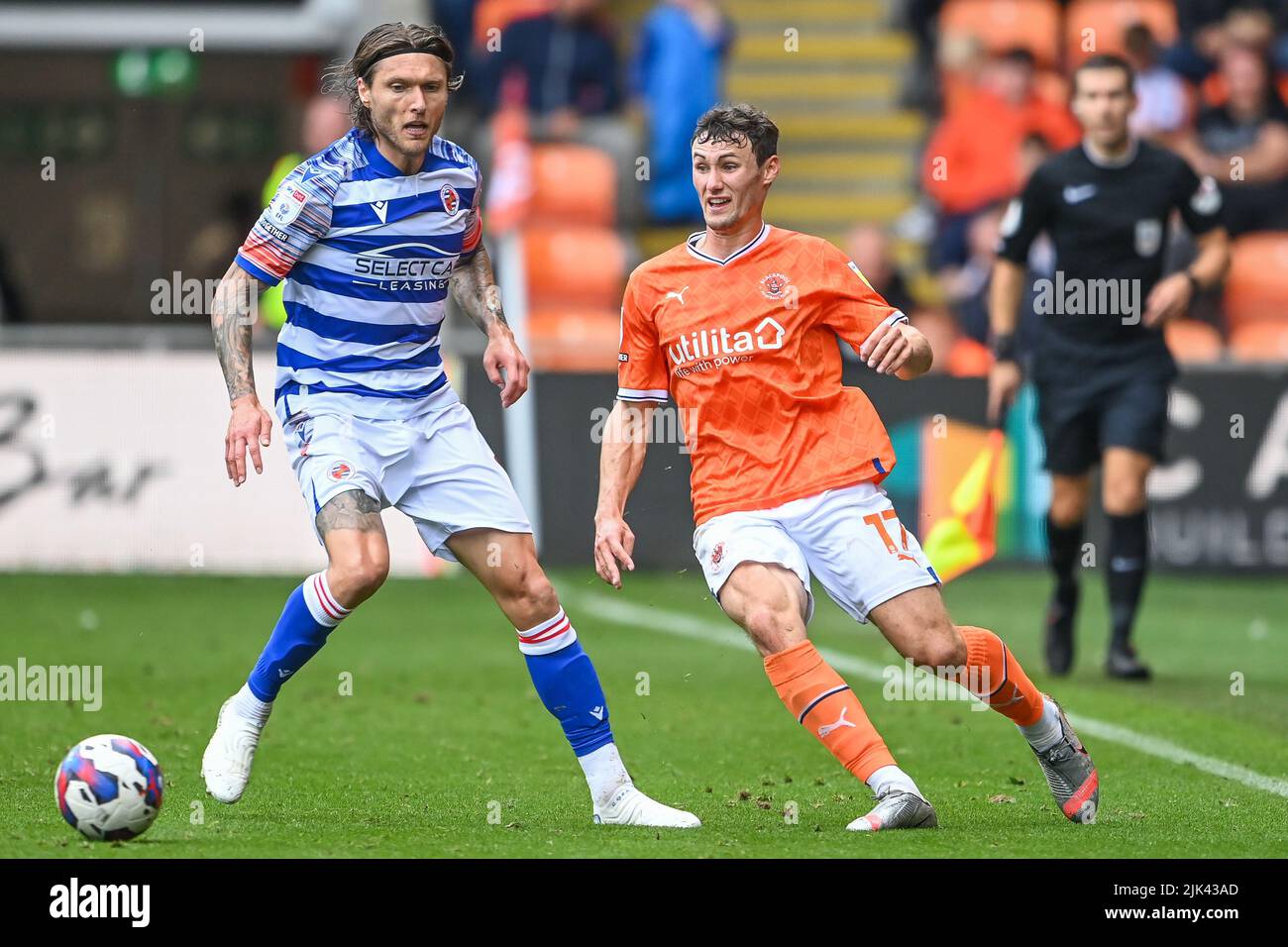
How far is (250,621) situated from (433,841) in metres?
5.96

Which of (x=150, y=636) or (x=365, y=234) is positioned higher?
(x=365, y=234)

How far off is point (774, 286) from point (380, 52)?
1.29 meters

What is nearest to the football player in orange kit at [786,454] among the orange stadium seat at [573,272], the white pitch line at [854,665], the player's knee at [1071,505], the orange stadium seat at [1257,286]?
the white pitch line at [854,665]

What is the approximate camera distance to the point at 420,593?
1309 cm

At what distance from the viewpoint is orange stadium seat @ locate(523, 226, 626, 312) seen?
54.8 ft

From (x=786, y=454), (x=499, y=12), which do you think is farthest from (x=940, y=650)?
(x=499, y=12)

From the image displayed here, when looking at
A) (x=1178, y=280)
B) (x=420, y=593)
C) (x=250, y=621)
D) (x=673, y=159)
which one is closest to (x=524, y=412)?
(x=420, y=593)

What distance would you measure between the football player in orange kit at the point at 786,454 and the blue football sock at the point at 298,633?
2.62 feet

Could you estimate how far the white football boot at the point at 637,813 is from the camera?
6.06 meters

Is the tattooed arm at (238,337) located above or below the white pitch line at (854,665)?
above

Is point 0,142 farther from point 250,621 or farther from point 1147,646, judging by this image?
point 1147,646

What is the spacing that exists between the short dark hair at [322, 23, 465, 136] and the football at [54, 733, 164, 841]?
1.94 meters

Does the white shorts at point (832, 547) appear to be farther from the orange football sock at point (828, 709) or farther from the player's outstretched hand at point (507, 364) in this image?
the player's outstretched hand at point (507, 364)

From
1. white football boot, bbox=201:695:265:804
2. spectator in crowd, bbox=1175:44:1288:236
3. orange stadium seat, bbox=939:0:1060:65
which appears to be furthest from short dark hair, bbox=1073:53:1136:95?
orange stadium seat, bbox=939:0:1060:65
